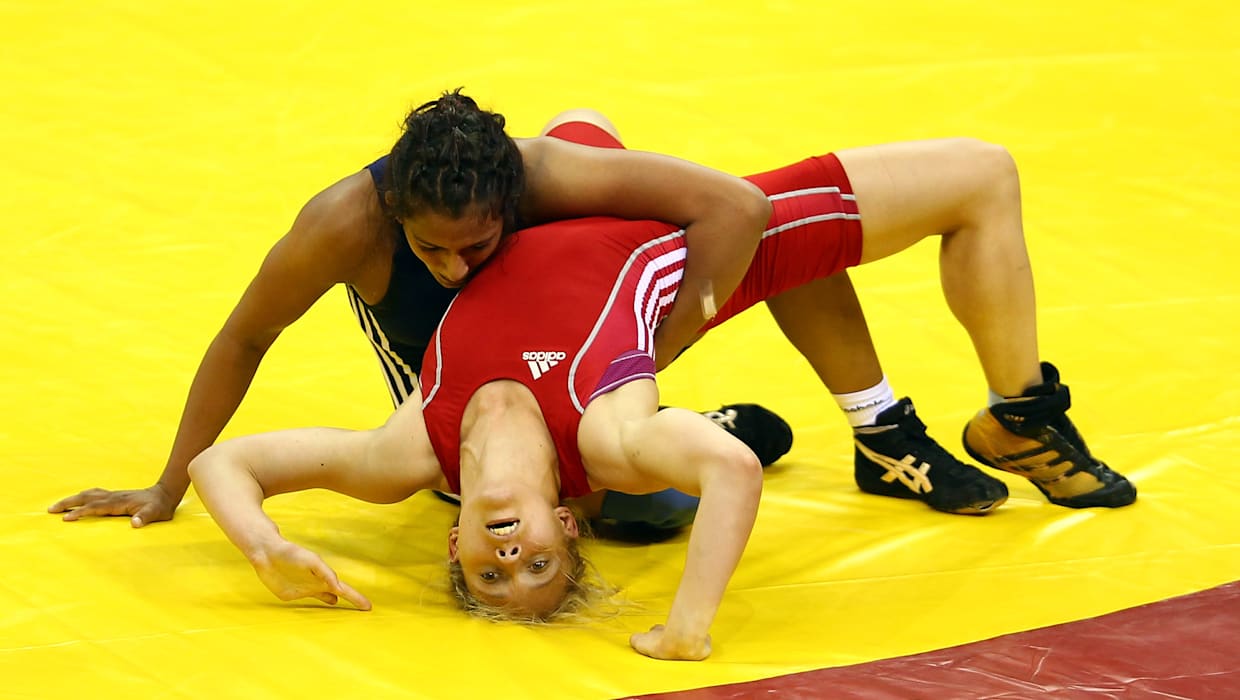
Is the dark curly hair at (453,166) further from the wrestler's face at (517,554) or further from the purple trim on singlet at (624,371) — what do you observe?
the wrestler's face at (517,554)

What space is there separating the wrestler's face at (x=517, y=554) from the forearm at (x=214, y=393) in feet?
1.65

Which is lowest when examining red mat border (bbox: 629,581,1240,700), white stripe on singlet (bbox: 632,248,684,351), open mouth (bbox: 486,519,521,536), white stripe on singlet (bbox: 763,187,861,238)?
red mat border (bbox: 629,581,1240,700)

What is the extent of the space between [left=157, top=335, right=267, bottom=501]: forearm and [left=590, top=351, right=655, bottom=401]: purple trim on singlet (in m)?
0.59

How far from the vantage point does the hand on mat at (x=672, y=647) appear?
220 cm

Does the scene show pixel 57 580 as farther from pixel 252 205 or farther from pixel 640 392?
pixel 252 205

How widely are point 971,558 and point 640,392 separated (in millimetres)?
653

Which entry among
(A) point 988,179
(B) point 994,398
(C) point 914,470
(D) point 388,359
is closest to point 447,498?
(D) point 388,359

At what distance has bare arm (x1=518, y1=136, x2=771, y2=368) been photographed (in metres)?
2.60

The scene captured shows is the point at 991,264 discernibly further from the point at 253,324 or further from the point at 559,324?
the point at 253,324

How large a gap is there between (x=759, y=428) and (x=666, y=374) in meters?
0.53

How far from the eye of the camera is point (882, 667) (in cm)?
220

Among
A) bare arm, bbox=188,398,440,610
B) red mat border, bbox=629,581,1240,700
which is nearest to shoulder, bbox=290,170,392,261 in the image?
bare arm, bbox=188,398,440,610

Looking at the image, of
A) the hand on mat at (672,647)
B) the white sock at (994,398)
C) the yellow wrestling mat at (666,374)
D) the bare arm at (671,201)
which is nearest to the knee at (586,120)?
the bare arm at (671,201)

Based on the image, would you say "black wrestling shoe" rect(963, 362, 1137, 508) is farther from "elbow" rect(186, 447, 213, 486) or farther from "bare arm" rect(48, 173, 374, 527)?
"elbow" rect(186, 447, 213, 486)
